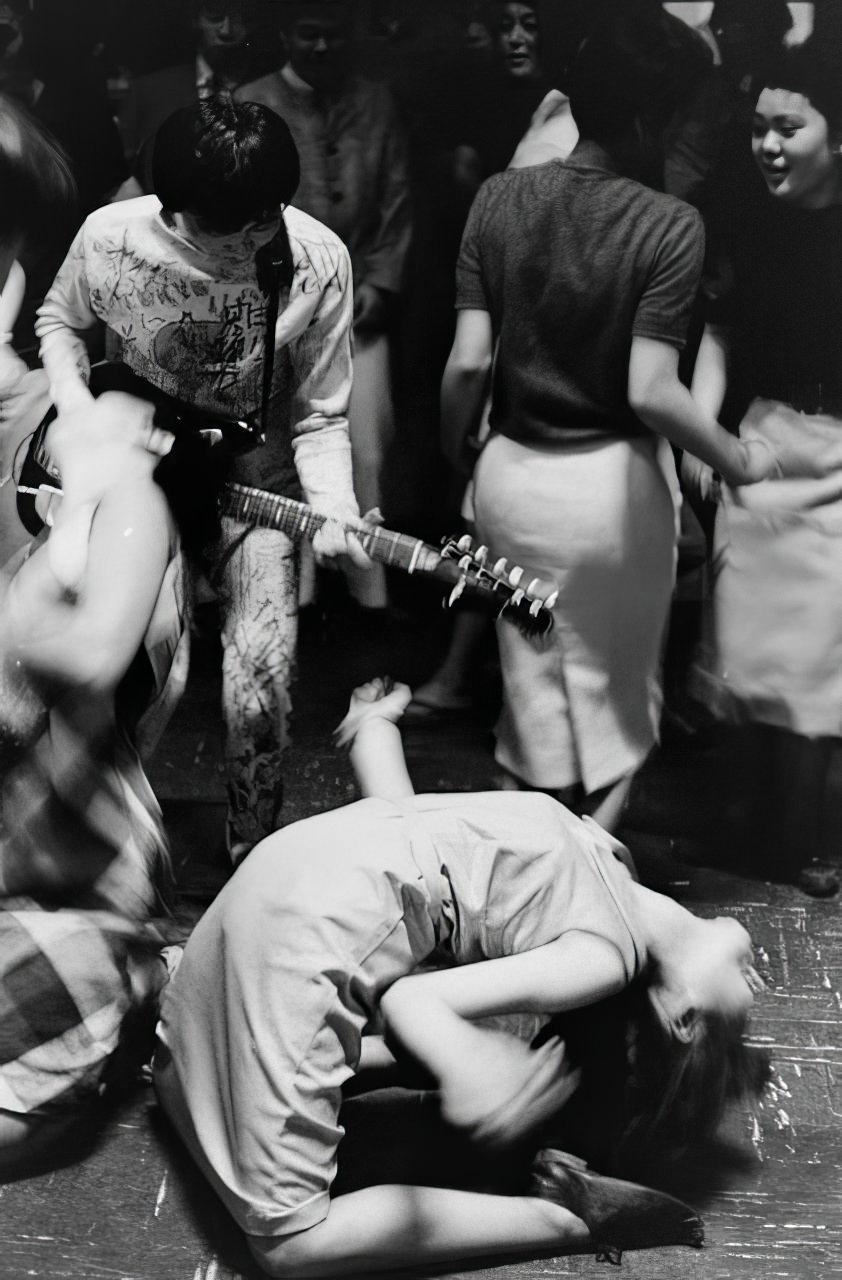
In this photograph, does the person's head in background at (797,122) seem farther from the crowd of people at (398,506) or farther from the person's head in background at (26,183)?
the person's head in background at (26,183)

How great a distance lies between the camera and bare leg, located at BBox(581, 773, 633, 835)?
9.61 feet

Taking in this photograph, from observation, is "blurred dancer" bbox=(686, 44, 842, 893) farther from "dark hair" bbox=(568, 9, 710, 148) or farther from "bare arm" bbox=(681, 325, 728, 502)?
"dark hair" bbox=(568, 9, 710, 148)

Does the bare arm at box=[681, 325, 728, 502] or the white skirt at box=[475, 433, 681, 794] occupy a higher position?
the bare arm at box=[681, 325, 728, 502]

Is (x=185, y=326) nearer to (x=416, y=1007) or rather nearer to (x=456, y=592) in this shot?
(x=456, y=592)

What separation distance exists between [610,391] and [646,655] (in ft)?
1.73

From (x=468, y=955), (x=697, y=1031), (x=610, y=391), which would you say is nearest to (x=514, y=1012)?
(x=468, y=955)

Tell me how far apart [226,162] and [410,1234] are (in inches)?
80.3

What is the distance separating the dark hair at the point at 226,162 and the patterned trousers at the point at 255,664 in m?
0.60

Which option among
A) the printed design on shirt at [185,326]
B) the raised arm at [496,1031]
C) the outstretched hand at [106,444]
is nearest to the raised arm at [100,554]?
the outstretched hand at [106,444]

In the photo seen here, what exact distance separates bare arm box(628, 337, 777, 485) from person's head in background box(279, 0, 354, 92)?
77 cm

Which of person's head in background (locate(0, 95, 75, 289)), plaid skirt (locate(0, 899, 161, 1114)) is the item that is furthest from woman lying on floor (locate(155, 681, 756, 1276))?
person's head in background (locate(0, 95, 75, 289))

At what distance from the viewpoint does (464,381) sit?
2834 mm

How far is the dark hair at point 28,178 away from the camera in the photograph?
2.83 meters

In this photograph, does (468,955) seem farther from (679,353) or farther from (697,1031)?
(679,353)
